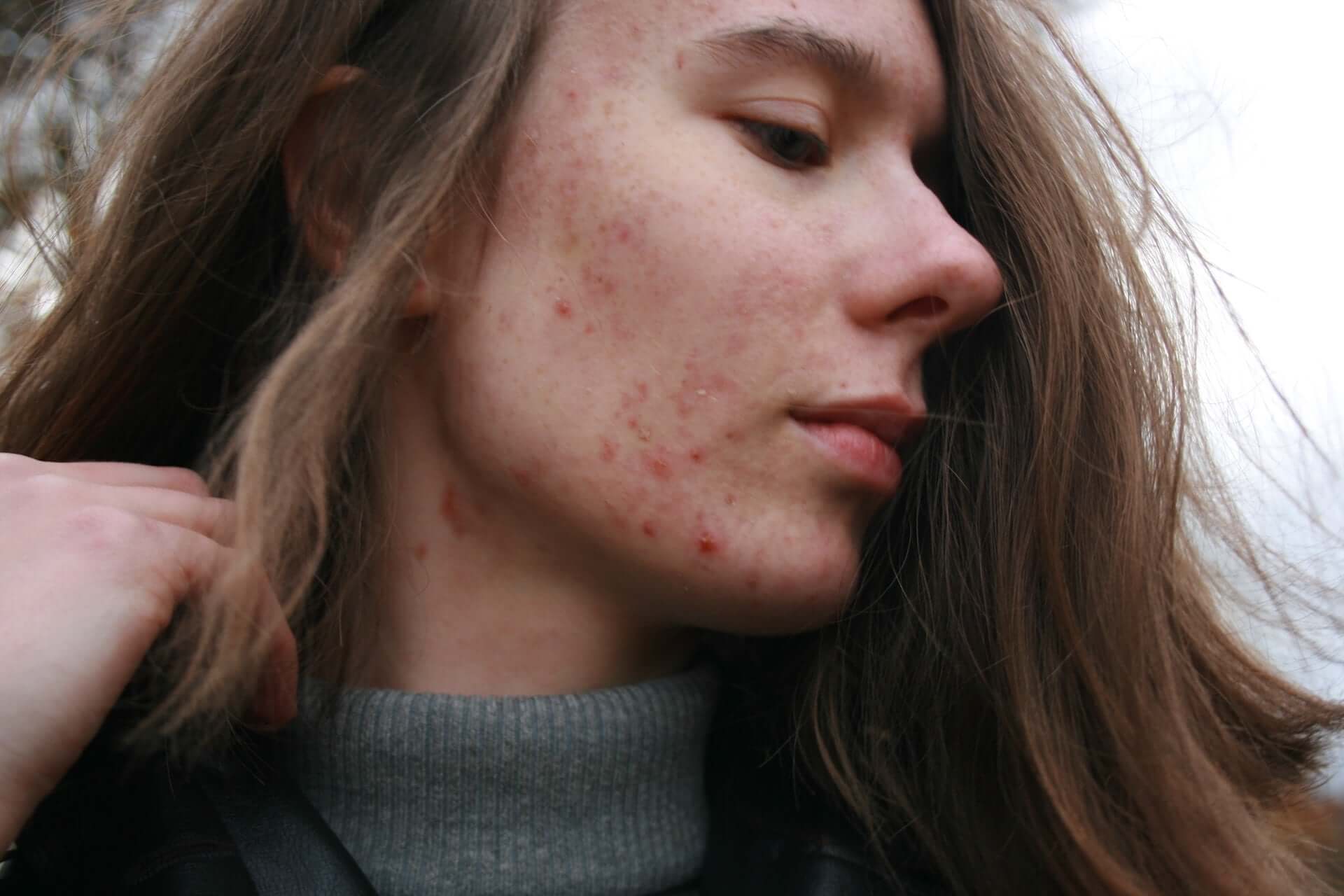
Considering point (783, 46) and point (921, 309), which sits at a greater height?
point (783, 46)

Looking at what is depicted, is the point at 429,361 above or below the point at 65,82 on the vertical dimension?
below

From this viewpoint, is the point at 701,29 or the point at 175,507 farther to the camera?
the point at 701,29

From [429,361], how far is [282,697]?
0.52 meters

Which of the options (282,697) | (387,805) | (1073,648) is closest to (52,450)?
(282,697)

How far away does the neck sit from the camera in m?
1.61

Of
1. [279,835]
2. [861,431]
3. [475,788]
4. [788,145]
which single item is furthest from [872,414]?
[279,835]

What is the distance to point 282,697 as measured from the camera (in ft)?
4.66

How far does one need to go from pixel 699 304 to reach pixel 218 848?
2.97 ft

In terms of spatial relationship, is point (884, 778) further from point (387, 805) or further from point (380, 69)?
point (380, 69)

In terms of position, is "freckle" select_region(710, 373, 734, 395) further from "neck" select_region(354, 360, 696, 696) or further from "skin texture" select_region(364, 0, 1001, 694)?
"neck" select_region(354, 360, 696, 696)

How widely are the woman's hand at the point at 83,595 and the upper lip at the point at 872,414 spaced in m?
0.73

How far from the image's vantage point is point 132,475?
1444 millimetres

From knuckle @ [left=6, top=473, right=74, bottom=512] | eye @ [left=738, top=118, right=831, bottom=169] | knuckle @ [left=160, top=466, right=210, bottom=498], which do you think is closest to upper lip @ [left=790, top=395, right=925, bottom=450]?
eye @ [left=738, top=118, right=831, bottom=169]

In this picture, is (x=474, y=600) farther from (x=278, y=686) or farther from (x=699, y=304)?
(x=699, y=304)
